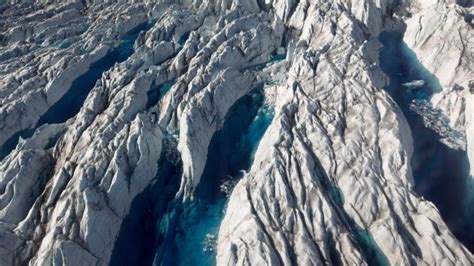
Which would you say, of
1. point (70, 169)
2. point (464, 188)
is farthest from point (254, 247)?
point (464, 188)

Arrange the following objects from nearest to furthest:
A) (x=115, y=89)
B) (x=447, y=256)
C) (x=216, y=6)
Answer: (x=447, y=256), (x=115, y=89), (x=216, y=6)

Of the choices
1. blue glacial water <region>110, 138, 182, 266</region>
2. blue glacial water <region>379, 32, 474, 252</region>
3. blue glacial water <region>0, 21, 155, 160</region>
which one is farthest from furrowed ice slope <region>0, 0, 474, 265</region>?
blue glacial water <region>379, 32, 474, 252</region>

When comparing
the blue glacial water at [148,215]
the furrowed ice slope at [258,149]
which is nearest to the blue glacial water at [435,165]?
the furrowed ice slope at [258,149]

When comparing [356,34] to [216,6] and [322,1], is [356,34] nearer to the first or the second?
[322,1]

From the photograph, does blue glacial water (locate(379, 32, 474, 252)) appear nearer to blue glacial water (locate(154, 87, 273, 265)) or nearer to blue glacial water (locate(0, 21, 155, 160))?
blue glacial water (locate(154, 87, 273, 265))

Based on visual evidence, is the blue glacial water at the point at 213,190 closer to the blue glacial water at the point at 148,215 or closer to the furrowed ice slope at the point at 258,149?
the blue glacial water at the point at 148,215
